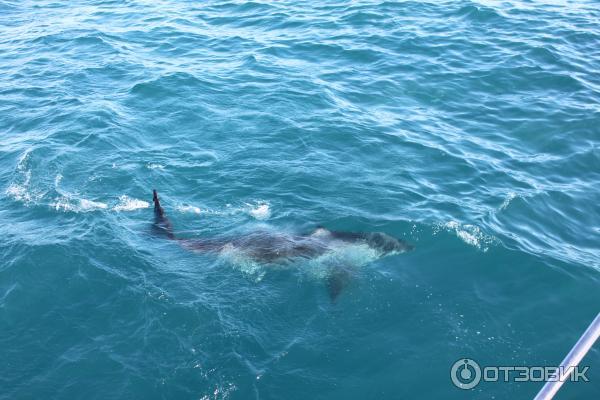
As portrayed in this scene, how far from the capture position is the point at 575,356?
5.81 meters

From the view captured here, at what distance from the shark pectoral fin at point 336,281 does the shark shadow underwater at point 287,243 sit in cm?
4

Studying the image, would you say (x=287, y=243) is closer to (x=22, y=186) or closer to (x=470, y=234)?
(x=470, y=234)

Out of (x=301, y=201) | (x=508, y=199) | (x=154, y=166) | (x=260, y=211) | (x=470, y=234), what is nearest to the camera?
(x=470, y=234)

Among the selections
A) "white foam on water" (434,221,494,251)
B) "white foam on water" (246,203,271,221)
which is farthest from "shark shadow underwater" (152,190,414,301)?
"white foam on water" (434,221,494,251)

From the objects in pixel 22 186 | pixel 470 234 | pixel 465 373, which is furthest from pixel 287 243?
pixel 22 186

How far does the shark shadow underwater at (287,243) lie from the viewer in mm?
18734

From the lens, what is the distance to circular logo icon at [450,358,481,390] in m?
13.7

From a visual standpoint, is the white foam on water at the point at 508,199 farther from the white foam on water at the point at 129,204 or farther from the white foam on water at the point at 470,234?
the white foam on water at the point at 129,204

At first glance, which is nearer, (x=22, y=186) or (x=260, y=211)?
(x=260, y=211)

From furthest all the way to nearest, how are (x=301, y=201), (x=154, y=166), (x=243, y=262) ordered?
(x=154, y=166) < (x=301, y=201) < (x=243, y=262)

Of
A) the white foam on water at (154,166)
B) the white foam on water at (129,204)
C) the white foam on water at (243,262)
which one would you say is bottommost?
the white foam on water at (243,262)

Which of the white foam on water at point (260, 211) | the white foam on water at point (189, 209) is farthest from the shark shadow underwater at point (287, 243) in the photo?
the white foam on water at point (260, 211)

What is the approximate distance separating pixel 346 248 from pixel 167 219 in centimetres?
722

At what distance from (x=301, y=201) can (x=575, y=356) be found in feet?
52.6
